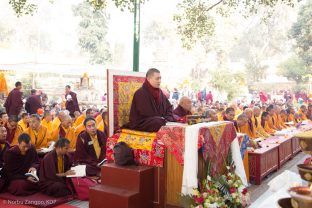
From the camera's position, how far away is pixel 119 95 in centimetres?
529

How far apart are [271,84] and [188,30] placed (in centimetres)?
2699

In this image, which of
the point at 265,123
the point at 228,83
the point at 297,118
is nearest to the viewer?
the point at 265,123

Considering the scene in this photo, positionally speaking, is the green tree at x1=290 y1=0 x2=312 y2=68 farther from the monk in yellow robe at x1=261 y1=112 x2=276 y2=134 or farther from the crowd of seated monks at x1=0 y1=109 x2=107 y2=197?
the crowd of seated monks at x1=0 y1=109 x2=107 y2=197

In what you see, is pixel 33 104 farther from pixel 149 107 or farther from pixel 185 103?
pixel 149 107

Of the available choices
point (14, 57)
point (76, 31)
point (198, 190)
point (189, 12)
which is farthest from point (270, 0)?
point (76, 31)

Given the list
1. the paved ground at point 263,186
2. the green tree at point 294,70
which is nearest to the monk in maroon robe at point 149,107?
the paved ground at point 263,186

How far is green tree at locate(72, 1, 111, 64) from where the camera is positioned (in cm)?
3266

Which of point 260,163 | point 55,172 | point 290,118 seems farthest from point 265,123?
point 55,172

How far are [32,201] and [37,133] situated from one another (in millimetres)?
2089

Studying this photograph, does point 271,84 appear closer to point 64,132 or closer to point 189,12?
point 189,12

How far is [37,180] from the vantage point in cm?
553

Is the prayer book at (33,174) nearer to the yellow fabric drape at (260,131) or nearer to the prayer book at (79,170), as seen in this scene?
the prayer book at (79,170)

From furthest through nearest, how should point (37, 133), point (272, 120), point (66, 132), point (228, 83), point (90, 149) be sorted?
point (228, 83) < point (272, 120) < point (66, 132) < point (37, 133) < point (90, 149)

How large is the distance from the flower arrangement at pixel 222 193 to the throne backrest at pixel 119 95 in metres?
1.69
